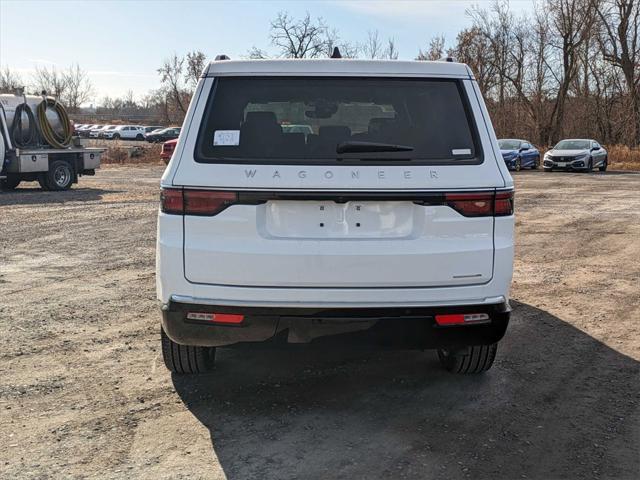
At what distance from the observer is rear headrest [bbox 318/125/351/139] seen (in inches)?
142

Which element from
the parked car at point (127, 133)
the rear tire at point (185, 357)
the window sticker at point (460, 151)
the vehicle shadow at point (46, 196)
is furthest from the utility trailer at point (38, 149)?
the parked car at point (127, 133)

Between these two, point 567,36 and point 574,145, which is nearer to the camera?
point 574,145

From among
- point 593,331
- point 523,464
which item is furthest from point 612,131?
point 523,464

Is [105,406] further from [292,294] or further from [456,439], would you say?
[456,439]

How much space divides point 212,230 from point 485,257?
146 centimetres

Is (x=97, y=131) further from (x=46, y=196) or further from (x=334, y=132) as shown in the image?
(x=334, y=132)

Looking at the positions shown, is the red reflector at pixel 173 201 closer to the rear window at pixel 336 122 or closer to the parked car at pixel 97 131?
the rear window at pixel 336 122

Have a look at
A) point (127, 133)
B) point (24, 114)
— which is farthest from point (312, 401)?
point (127, 133)

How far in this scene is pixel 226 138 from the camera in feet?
11.7

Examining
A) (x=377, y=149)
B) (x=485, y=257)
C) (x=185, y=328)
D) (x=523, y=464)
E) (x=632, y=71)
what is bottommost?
(x=523, y=464)

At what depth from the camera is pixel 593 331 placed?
18.6 ft

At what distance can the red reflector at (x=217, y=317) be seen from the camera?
3498 mm

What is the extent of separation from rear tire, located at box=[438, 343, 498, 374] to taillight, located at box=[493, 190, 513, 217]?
1045 millimetres

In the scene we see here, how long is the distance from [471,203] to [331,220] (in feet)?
2.48
